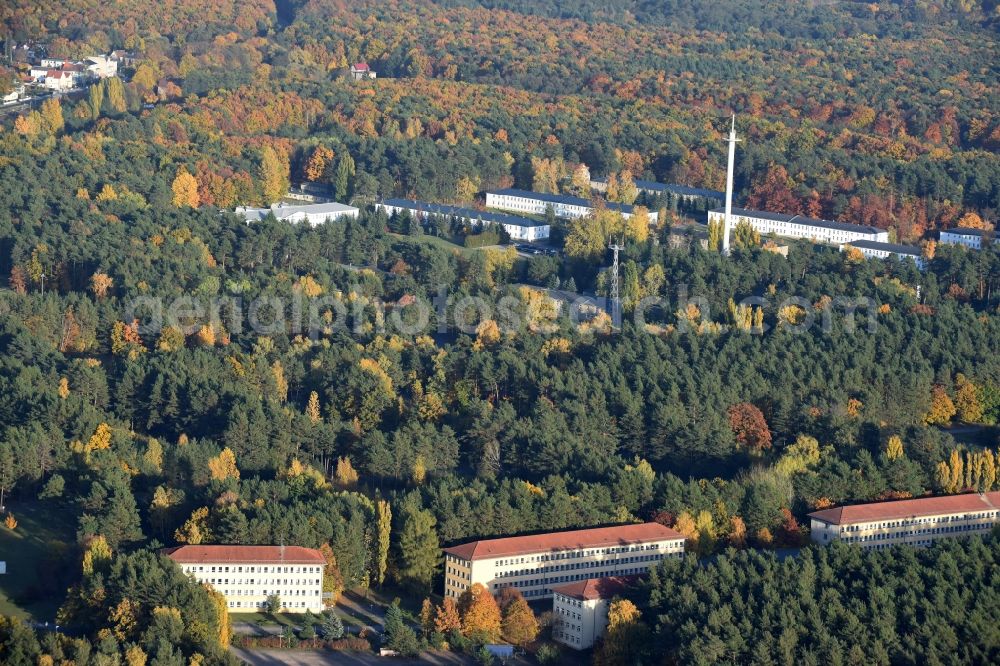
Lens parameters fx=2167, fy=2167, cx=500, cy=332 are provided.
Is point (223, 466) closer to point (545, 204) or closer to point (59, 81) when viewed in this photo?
point (545, 204)

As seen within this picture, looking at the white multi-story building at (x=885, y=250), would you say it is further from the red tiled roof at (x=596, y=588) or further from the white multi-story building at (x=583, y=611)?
the white multi-story building at (x=583, y=611)

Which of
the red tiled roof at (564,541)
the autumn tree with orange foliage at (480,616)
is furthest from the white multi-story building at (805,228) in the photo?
the autumn tree with orange foliage at (480,616)

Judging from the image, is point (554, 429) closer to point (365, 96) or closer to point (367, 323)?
point (367, 323)

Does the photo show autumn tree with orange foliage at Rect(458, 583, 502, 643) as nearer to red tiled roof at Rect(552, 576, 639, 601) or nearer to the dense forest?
red tiled roof at Rect(552, 576, 639, 601)

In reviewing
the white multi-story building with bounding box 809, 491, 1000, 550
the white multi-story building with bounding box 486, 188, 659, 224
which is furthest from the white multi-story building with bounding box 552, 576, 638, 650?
the white multi-story building with bounding box 486, 188, 659, 224

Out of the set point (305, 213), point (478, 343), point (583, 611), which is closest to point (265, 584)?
point (583, 611)

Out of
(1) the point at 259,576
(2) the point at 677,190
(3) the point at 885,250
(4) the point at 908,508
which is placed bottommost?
(2) the point at 677,190
